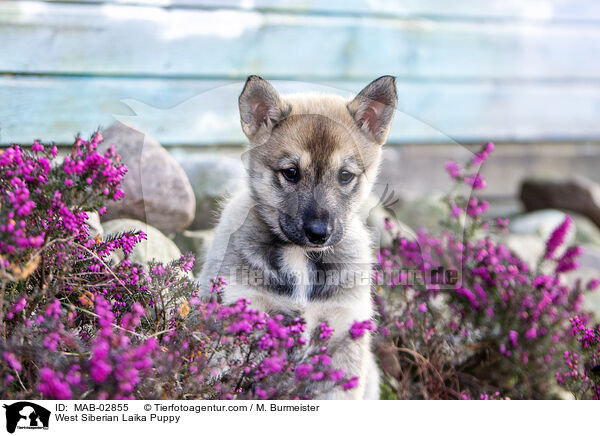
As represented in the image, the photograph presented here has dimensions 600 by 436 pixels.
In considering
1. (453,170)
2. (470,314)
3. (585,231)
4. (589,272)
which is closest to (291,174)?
(453,170)

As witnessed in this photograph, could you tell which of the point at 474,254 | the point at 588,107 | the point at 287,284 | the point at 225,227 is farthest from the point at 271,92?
the point at 588,107

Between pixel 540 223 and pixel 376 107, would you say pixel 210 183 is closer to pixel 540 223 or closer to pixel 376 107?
pixel 376 107

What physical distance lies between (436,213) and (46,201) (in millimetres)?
3474

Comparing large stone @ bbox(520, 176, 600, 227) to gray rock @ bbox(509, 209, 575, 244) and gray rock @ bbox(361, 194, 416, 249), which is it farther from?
gray rock @ bbox(361, 194, 416, 249)

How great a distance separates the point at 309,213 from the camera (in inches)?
80.7

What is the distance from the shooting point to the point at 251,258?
7.27 ft

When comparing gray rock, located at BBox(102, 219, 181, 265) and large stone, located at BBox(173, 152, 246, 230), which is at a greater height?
large stone, located at BBox(173, 152, 246, 230)

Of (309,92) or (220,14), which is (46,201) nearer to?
(309,92)

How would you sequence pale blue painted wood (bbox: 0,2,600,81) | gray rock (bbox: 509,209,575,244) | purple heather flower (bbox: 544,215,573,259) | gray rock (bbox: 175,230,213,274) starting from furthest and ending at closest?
gray rock (bbox: 509,209,575,244)
pale blue painted wood (bbox: 0,2,600,81)
purple heather flower (bbox: 544,215,573,259)
gray rock (bbox: 175,230,213,274)

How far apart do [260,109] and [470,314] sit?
6.12ft
